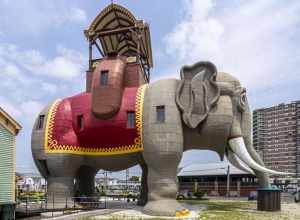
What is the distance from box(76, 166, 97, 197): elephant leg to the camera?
76.2 feet

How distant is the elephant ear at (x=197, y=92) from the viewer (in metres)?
18.8

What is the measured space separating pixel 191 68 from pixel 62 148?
272 inches

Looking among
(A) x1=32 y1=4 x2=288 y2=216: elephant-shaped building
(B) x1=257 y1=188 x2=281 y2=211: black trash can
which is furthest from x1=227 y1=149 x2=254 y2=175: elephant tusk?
(B) x1=257 y1=188 x2=281 y2=211: black trash can

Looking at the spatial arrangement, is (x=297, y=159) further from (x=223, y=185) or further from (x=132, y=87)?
(x=132, y=87)

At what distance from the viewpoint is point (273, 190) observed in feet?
66.3

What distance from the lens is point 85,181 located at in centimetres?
2338

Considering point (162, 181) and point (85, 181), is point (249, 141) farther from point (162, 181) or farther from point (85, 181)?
point (85, 181)

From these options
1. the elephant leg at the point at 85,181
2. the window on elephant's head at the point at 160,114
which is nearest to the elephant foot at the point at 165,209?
the window on elephant's head at the point at 160,114

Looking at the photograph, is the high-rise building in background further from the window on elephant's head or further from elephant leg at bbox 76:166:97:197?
the window on elephant's head

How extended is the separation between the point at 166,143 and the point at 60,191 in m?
5.76

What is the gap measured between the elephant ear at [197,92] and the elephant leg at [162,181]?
69.9 inches

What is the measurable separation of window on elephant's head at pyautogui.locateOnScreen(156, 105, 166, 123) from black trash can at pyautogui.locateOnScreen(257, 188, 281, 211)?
5.90 meters

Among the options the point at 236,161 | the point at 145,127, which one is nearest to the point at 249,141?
the point at 236,161

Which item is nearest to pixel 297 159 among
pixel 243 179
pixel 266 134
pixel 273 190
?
pixel 266 134
